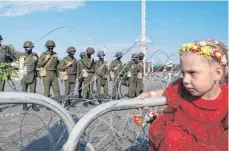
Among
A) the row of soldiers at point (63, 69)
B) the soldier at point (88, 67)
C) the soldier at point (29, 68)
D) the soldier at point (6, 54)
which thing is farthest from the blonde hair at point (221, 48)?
the soldier at point (88, 67)

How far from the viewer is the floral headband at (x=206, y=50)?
2148 millimetres

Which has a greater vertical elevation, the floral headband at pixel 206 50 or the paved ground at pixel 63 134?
the floral headband at pixel 206 50

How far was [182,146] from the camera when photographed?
2.14 meters

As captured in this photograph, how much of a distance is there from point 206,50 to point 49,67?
891cm

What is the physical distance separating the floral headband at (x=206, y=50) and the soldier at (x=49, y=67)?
866cm

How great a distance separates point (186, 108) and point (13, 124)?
516 centimetres

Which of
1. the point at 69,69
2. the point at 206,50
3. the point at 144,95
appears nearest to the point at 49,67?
the point at 69,69

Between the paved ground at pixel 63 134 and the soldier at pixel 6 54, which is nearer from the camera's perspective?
the paved ground at pixel 63 134

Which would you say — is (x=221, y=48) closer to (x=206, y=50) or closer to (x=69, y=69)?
(x=206, y=50)

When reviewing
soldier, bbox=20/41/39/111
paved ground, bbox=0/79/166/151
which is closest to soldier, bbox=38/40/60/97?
soldier, bbox=20/41/39/111

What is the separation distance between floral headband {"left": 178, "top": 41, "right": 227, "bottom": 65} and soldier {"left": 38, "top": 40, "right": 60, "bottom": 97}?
8664 millimetres

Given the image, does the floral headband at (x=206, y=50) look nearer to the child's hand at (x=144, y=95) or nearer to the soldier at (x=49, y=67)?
the child's hand at (x=144, y=95)

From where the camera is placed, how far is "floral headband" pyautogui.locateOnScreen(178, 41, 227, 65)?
84.6 inches

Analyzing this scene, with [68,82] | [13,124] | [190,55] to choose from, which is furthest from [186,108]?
[68,82]
